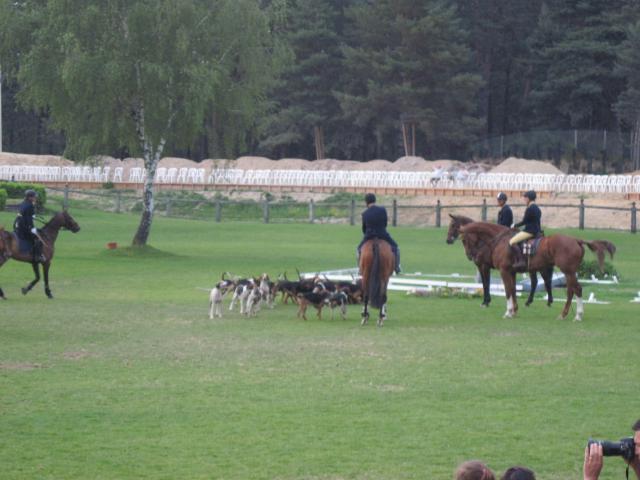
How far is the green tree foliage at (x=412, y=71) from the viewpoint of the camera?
75.6 m

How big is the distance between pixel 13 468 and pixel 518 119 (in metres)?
81.7

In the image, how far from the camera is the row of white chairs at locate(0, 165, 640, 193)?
63.3 meters

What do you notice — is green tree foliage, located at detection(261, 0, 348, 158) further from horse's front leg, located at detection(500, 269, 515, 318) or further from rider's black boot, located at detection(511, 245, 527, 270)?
horse's front leg, located at detection(500, 269, 515, 318)

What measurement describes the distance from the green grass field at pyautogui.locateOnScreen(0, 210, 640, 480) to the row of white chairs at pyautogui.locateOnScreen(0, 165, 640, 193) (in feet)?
129

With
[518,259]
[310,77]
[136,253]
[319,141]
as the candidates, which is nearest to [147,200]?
[136,253]

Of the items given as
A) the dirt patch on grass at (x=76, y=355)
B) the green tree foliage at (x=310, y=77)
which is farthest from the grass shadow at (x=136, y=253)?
the green tree foliage at (x=310, y=77)

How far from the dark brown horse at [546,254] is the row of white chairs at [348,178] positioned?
40540mm

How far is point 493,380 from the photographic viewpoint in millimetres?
14141

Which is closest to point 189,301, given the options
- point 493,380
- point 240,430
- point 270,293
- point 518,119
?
point 270,293

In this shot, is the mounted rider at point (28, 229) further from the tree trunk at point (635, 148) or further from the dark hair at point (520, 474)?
the tree trunk at point (635, 148)

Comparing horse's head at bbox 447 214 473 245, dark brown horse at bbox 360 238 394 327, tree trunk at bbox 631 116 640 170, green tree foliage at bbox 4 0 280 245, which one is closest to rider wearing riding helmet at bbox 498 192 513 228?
horse's head at bbox 447 214 473 245

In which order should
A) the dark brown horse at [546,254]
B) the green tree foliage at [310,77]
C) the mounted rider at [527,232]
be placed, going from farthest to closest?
the green tree foliage at [310,77] → the mounted rider at [527,232] → the dark brown horse at [546,254]

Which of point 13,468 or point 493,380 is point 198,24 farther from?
point 13,468

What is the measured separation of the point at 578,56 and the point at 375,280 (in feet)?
195
